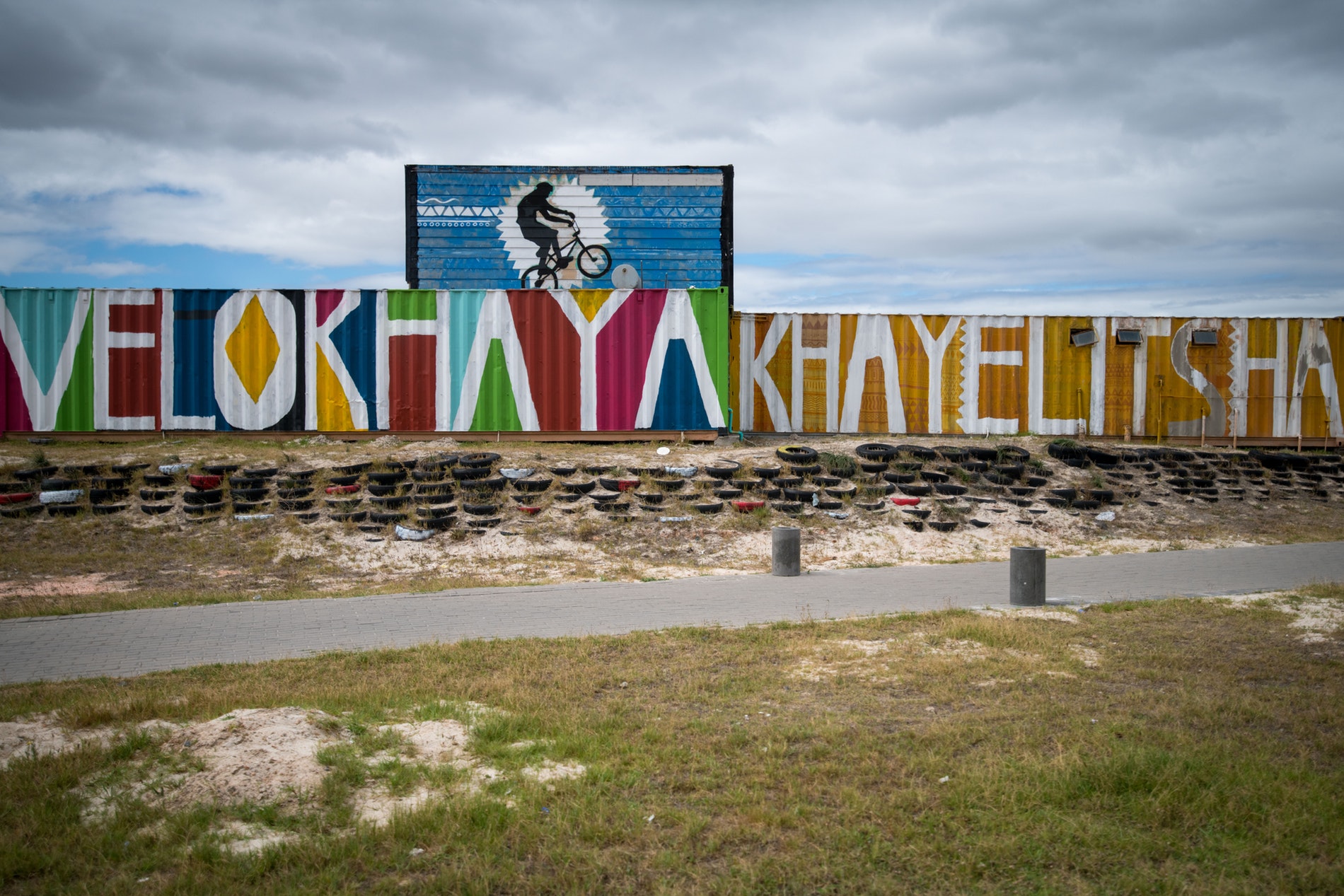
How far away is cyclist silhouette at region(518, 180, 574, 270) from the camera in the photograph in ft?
67.9

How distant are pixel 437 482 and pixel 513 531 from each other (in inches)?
80.4

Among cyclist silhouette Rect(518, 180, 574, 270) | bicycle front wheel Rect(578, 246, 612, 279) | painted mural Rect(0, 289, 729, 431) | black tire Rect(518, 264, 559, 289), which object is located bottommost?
painted mural Rect(0, 289, 729, 431)

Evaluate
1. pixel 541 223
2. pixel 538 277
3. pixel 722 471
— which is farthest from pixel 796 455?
pixel 541 223

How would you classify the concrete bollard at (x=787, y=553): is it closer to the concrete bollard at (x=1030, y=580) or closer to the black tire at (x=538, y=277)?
the concrete bollard at (x=1030, y=580)

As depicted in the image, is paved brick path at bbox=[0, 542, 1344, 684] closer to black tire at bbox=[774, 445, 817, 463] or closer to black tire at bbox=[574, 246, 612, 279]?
black tire at bbox=[774, 445, 817, 463]

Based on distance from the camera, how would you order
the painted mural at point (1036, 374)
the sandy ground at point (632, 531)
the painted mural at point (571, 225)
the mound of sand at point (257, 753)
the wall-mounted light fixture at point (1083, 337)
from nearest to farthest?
the mound of sand at point (257, 753), the sandy ground at point (632, 531), the painted mural at point (1036, 374), the wall-mounted light fixture at point (1083, 337), the painted mural at point (571, 225)

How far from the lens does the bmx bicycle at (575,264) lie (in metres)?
20.7

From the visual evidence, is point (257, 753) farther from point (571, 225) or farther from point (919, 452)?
point (571, 225)

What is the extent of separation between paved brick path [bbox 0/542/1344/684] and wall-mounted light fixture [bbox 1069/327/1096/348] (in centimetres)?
844

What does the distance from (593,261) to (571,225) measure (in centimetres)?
100

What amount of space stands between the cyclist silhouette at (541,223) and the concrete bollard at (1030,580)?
1453 centimetres

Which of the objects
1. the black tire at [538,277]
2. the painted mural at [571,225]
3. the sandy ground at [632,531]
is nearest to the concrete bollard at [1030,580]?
the sandy ground at [632,531]

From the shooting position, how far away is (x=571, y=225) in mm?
20781

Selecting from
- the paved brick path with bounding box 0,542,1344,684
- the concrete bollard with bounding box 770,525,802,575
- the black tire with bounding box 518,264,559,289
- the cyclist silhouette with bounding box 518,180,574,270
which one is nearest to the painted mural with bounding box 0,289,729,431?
the black tire with bounding box 518,264,559,289
